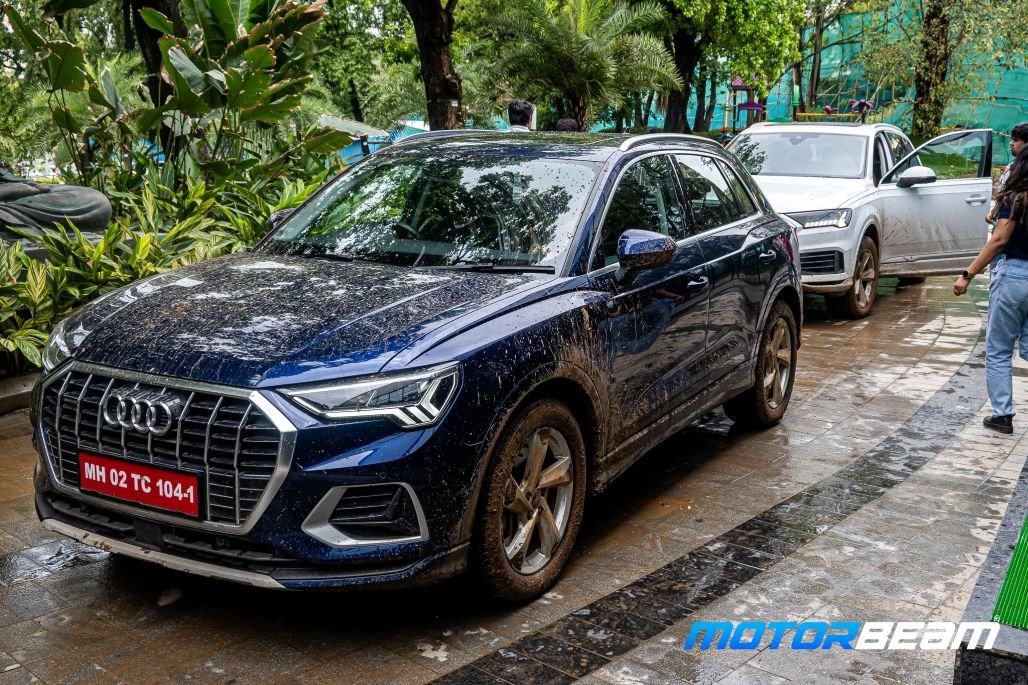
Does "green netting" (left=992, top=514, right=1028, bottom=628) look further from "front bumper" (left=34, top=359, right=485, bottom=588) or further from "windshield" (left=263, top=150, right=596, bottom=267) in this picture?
"windshield" (left=263, top=150, right=596, bottom=267)

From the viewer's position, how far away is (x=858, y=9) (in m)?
29.3

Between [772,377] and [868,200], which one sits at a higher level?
[868,200]

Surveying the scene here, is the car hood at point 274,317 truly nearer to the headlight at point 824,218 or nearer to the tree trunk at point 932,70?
the headlight at point 824,218

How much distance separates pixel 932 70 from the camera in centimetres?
2439

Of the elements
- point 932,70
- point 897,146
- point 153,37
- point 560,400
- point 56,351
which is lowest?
point 560,400

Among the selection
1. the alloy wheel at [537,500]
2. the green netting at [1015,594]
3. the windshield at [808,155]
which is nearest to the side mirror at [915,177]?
the windshield at [808,155]

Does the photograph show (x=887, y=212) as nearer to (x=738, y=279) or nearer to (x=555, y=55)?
(x=738, y=279)

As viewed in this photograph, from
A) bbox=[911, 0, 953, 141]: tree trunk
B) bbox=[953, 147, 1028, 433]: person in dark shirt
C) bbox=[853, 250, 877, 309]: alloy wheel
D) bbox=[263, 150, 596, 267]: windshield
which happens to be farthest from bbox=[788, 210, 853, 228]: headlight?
bbox=[911, 0, 953, 141]: tree trunk

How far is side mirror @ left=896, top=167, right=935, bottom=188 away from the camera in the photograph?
1059cm

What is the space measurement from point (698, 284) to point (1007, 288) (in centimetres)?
254

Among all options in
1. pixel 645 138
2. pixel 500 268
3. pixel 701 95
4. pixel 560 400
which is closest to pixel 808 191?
pixel 645 138

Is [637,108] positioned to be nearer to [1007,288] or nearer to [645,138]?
[1007,288]

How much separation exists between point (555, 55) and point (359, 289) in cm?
1781

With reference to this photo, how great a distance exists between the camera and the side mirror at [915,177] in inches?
417
